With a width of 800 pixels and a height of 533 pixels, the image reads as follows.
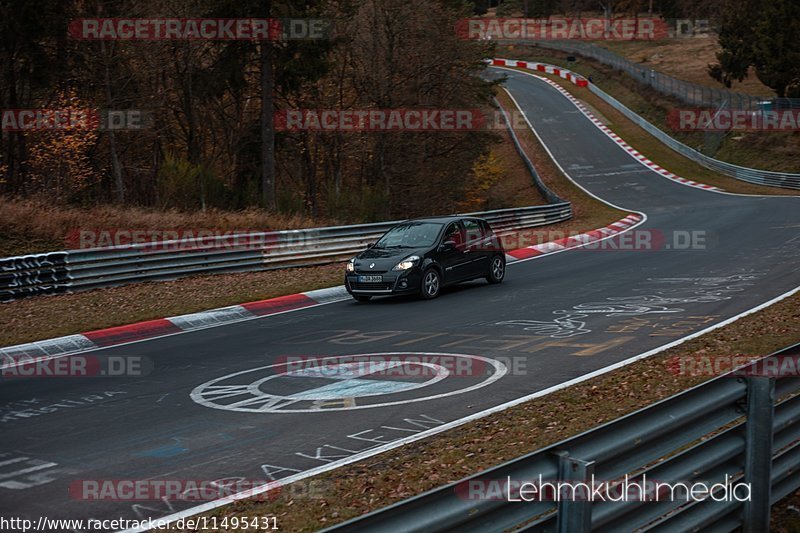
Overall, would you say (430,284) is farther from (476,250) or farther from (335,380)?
(335,380)

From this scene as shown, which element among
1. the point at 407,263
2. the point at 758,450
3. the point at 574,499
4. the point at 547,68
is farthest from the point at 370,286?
the point at 547,68

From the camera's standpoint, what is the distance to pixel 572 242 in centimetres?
2725

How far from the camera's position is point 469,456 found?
7.30m

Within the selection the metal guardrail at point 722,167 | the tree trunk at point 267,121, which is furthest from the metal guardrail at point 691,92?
the tree trunk at point 267,121

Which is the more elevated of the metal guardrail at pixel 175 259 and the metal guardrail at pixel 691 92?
the metal guardrail at pixel 691 92

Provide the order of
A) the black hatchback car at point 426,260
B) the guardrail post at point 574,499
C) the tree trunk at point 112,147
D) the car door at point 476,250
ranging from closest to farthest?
1. the guardrail post at point 574,499
2. the black hatchback car at point 426,260
3. the car door at point 476,250
4. the tree trunk at point 112,147

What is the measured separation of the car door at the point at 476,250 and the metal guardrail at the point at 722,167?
2952cm

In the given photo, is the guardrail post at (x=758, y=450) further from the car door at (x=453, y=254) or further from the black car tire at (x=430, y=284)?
the car door at (x=453, y=254)

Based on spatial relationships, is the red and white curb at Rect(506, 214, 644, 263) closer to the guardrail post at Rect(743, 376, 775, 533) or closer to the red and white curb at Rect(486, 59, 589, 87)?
the guardrail post at Rect(743, 376, 775, 533)

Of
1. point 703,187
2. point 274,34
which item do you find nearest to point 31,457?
point 274,34

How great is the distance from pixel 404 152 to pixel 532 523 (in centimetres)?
3227

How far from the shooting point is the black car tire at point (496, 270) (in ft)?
63.3

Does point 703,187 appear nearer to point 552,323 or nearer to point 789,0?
point 789,0

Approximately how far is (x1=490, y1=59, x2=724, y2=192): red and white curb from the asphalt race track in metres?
24.7
